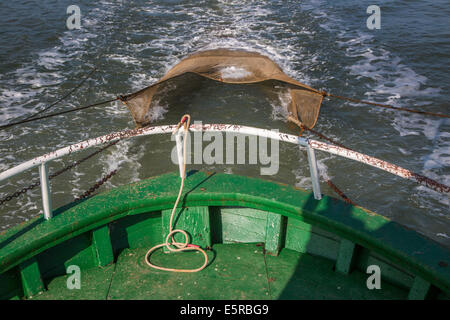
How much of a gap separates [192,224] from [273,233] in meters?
0.73

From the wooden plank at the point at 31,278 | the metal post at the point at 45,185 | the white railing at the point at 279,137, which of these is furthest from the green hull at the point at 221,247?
the white railing at the point at 279,137

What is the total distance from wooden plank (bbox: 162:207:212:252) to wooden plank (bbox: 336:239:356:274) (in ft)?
3.76

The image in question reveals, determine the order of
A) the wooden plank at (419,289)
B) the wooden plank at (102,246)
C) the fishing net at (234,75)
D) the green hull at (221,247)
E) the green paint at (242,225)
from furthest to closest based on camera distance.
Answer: the fishing net at (234,75) < the green paint at (242,225) < the wooden plank at (102,246) < the green hull at (221,247) < the wooden plank at (419,289)

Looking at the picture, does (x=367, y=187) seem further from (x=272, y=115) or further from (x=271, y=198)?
(x=271, y=198)

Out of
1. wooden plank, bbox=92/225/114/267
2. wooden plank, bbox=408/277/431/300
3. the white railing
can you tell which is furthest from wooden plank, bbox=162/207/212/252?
wooden plank, bbox=408/277/431/300

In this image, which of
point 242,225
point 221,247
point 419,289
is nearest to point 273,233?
point 242,225

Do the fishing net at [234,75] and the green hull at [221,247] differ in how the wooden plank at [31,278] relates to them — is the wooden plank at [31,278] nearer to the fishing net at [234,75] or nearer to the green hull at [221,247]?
the green hull at [221,247]

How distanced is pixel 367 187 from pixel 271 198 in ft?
17.9

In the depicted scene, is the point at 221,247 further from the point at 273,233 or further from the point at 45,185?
the point at 45,185

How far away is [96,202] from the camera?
3.45 metres

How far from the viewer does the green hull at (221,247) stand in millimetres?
3072

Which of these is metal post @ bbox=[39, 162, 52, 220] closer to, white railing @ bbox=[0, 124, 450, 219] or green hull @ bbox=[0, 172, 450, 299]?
white railing @ bbox=[0, 124, 450, 219]

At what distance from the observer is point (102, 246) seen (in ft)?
11.5
